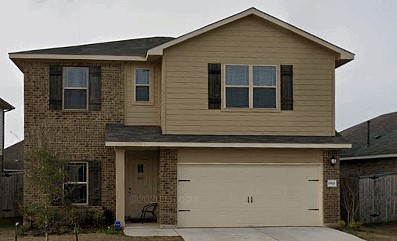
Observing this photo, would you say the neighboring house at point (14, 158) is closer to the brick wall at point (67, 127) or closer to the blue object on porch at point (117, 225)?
the brick wall at point (67, 127)

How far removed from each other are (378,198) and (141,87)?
8.98 meters

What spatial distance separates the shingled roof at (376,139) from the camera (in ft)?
81.1

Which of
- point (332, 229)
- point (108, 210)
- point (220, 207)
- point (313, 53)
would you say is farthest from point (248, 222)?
point (313, 53)

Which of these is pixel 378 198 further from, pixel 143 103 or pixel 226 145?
pixel 143 103

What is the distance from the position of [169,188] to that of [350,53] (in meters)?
7.21

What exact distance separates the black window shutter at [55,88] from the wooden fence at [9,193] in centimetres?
502

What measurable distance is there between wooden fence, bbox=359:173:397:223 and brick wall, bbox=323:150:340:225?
2585 millimetres

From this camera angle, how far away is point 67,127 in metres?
21.1

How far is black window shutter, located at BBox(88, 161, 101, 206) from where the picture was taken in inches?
825

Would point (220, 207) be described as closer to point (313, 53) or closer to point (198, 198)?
point (198, 198)

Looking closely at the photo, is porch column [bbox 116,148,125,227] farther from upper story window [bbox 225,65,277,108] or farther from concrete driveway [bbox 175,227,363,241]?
upper story window [bbox 225,65,277,108]

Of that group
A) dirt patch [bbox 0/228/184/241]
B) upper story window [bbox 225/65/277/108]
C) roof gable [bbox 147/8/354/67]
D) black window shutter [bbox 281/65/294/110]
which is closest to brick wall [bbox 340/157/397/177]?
roof gable [bbox 147/8/354/67]

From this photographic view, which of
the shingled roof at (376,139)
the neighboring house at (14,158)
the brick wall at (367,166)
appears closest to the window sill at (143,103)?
the shingled roof at (376,139)

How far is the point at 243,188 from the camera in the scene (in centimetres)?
2059
